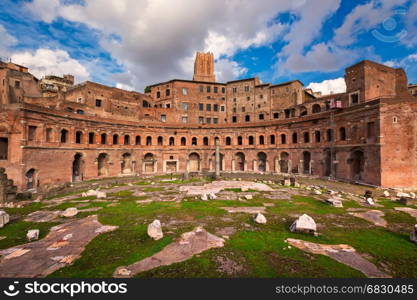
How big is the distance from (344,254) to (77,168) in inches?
1110

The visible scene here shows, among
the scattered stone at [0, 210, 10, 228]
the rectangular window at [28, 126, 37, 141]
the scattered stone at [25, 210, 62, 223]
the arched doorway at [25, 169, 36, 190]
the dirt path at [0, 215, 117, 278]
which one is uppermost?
the rectangular window at [28, 126, 37, 141]

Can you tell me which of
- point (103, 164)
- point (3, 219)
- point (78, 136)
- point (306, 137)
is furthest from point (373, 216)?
point (78, 136)

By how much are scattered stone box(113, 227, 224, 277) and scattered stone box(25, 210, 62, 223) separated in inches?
299

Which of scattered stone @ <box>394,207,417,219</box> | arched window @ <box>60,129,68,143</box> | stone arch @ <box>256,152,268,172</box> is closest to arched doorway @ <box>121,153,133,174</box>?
arched window @ <box>60,129,68,143</box>

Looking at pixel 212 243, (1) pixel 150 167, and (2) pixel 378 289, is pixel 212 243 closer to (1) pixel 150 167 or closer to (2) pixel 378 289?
(2) pixel 378 289

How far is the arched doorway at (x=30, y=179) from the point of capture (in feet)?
58.1

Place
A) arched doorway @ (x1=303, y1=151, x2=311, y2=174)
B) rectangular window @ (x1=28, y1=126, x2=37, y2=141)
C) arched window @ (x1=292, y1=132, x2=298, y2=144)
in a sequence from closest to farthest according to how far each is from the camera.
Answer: rectangular window @ (x1=28, y1=126, x2=37, y2=141)
arched doorway @ (x1=303, y1=151, x2=311, y2=174)
arched window @ (x1=292, y1=132, x2=298, y2=144)

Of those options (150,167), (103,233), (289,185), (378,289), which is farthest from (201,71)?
(378,289)

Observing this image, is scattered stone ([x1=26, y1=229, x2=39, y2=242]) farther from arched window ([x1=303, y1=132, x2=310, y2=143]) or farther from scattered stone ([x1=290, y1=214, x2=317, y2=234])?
arched window ([x1=303, y1=132, x2=310, y2=143])

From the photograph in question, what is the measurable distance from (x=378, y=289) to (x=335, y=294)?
3.76 ft

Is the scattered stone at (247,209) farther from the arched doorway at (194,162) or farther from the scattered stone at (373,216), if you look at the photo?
the arched doorway at (194,162)

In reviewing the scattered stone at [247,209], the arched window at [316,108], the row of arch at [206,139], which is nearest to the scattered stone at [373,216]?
the scattered stone at [247,209]

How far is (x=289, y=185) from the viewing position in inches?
752
